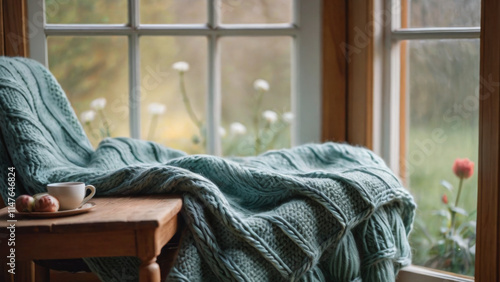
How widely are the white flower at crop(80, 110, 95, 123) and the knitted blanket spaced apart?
34 centimetres

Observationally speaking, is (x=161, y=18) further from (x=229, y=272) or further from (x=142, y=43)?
(x=229, y=272)

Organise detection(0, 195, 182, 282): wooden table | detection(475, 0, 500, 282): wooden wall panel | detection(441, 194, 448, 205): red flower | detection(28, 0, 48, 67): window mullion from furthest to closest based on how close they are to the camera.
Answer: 1. detection(28, 0, 48, 67): window mullion
2. detection(441, 194, 448, 205): red flower
3. detection(475, 0, 500, 282): wooden wall panel
4. detection(0, 195, 182, 282): wooden table

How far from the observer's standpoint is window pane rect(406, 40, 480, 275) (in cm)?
192

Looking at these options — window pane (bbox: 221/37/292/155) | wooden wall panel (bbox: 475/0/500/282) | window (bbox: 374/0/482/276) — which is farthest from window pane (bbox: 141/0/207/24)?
wooden wall panel (bbox: 475/0/500/282)

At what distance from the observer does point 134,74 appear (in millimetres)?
2182

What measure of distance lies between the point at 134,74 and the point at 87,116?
24cm

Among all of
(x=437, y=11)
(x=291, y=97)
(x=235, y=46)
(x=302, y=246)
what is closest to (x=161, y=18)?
(x=235, y=46)

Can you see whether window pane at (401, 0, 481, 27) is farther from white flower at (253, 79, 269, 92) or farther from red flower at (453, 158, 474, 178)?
white flower at (253, 79, 269, 92)

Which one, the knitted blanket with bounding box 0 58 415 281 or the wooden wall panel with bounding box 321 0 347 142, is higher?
the wooden wall panel with bounding box 321 0 347 142

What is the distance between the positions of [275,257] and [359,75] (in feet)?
2.95

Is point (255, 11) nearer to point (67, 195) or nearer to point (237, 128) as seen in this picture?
point (237, 128)

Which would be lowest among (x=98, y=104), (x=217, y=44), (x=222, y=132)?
(x=222, y=132)

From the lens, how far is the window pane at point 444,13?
1.87 meters

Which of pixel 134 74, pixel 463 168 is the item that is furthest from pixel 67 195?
pixel 463 168
